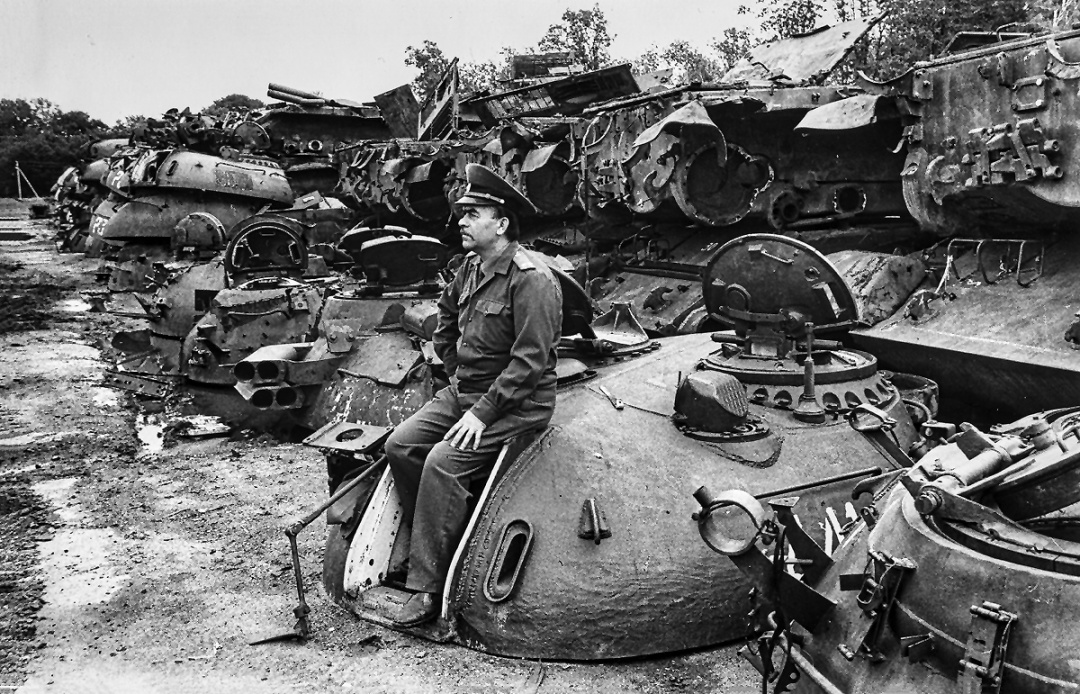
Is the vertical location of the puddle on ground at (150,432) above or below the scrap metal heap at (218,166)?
below

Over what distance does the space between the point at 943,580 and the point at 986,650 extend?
0.26 metres

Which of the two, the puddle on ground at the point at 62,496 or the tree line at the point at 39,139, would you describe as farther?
the tree line at the point at 39,139

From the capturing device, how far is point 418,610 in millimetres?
4926

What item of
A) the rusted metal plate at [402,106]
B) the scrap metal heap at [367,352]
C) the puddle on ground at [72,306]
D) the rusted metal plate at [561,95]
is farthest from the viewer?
the rusted metal plate at [402,106]

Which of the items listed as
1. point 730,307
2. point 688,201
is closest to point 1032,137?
point 730,307

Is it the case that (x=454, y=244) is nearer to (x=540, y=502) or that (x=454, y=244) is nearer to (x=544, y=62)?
(x=544, y=62)

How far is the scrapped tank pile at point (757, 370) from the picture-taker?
10.3 ft

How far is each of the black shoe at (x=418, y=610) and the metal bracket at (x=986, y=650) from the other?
276cm

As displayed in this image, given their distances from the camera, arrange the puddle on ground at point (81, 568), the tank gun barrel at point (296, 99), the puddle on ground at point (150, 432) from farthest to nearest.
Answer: the tank gun barrel at point (296, 99)
the puddle on ground at point (150, 432)
the puddle on ground at point (81, 568)

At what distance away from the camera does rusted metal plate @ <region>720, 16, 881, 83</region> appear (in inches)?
510

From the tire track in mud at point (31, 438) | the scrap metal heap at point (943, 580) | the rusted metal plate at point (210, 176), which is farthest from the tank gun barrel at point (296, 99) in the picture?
the scrap metal heap at point (943, 580)

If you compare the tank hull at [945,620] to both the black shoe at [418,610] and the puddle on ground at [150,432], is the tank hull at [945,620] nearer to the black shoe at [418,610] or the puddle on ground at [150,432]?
the black shoe at [418,610]

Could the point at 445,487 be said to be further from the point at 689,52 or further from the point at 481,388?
the point at 689,52

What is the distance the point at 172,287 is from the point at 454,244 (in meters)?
6.62
